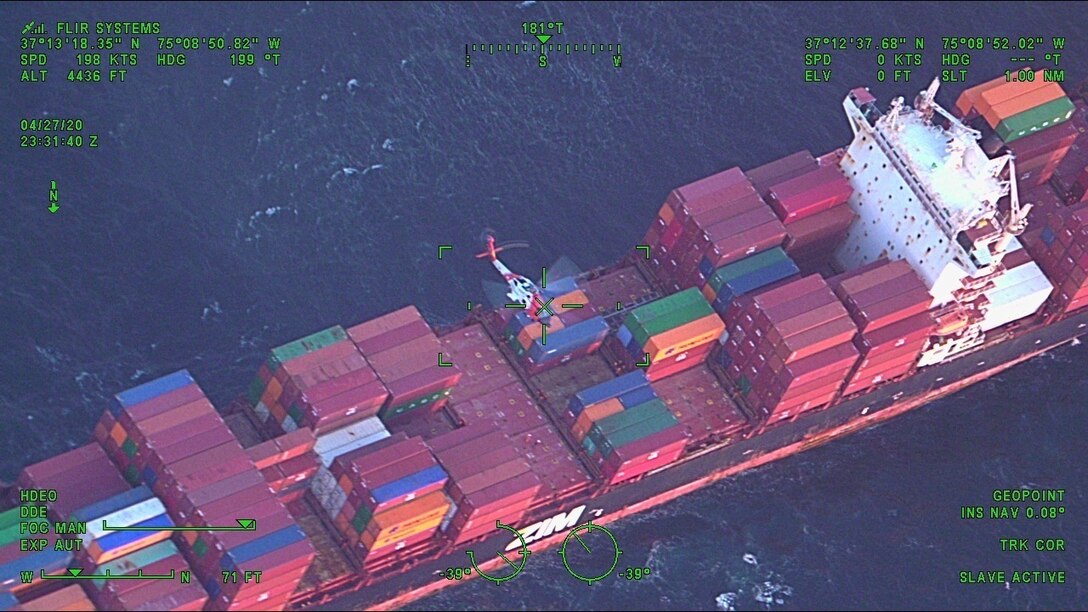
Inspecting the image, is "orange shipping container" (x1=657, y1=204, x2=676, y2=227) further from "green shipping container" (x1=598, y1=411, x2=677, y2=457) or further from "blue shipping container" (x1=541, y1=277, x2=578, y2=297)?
"green shipping container" (x1=598, y1=411, x2=677, y2=457)

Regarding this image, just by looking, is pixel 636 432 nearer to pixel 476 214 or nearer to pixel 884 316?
pixel 884 316

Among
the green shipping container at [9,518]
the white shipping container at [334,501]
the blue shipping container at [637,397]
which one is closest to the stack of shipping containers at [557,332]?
the blue shipping container at [637,397]

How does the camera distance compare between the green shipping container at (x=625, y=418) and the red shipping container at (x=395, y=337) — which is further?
the green shipping container at (x=625, y=418)

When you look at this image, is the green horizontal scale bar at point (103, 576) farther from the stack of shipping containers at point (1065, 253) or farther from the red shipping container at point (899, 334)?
the stack of shipping containers at point (1065, 253)

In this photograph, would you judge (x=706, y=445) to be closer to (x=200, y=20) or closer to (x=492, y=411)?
(x=492, y=411)

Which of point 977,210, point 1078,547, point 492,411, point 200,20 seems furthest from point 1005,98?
point 200,20

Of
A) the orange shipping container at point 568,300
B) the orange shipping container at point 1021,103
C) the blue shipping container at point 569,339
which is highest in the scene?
the orange shipping container at point 1021,103

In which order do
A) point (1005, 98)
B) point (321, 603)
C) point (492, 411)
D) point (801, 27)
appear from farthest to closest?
1. point (801, 27)
2. point (1005, 98)
3. point (492, 411)
4. point (321, 603)
